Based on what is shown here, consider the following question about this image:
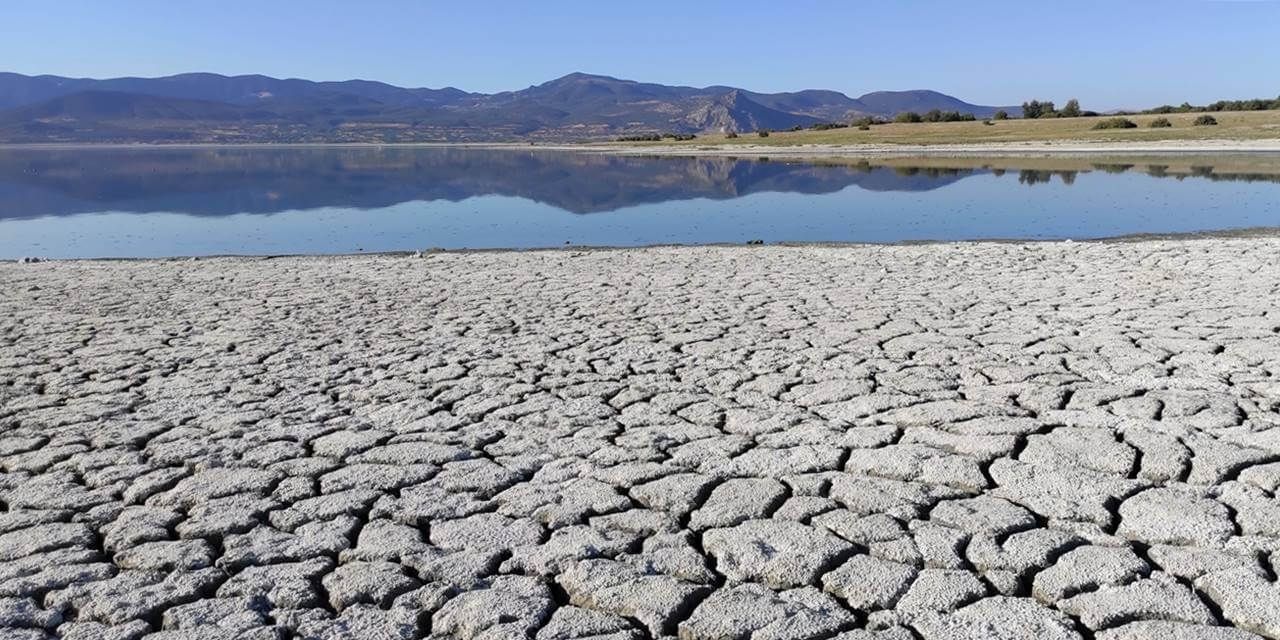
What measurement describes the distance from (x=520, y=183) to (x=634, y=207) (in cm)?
786

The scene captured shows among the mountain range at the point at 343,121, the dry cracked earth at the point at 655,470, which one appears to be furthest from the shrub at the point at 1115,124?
the mountain range at the point at 343,121

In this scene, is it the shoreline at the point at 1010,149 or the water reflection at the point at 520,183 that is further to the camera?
the shoreline at the point at 1010,149

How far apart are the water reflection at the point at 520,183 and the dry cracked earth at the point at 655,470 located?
1122 centimetres

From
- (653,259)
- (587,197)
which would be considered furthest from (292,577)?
(587,197)

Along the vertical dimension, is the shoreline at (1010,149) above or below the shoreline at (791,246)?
above

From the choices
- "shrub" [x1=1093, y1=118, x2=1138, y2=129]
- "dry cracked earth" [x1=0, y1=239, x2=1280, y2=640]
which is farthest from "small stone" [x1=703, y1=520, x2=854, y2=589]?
"shrub" [x1=1093, y1=118, x2=1138, y2=129]

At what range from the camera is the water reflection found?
63.6 feet

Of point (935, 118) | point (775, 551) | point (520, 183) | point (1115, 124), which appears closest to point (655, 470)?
point (775, 551)

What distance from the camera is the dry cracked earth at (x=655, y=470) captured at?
2.64 meters

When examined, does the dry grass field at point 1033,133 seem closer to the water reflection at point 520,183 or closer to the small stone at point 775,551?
the water reflection at point 520,183

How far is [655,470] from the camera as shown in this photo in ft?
12.0

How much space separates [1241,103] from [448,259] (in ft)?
143

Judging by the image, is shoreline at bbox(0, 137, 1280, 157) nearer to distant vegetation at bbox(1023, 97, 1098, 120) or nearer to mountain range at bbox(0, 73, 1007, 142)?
distant vegetation at bbox(1023, 97, 1098, 120)

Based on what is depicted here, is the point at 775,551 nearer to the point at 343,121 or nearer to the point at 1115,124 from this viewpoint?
the point at 1115,124
